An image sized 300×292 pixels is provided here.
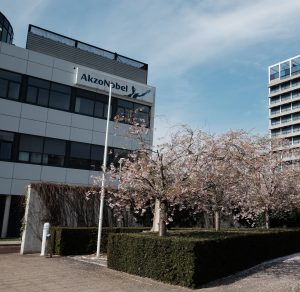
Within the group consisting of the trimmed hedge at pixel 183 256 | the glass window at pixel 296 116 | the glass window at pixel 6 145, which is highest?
the glass window at pixel 296 116

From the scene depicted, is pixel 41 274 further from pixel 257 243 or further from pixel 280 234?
pixel 280 234

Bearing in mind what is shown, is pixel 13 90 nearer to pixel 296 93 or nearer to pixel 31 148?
pixel 31 148

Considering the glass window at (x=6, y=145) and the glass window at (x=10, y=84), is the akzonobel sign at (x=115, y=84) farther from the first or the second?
the glass window at (x=6, y=145)

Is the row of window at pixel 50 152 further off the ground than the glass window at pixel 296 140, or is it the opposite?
the glass window at pixel 296 140

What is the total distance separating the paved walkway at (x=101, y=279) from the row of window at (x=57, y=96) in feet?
39.7

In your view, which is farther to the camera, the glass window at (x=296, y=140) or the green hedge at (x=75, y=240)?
the glass window at (x=296, y=140)

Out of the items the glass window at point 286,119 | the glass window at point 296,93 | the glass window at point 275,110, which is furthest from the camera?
the glass window at point 275,110

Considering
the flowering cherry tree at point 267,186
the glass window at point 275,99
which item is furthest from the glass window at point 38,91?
the glass window at point 275,99

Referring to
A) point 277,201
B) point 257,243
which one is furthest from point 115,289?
point 277,201

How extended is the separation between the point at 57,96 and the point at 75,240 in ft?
44.0

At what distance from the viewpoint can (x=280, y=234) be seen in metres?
15.9

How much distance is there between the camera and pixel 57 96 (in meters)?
26.9

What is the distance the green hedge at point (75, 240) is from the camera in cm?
1573

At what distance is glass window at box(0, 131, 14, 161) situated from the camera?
2430 centimetres
